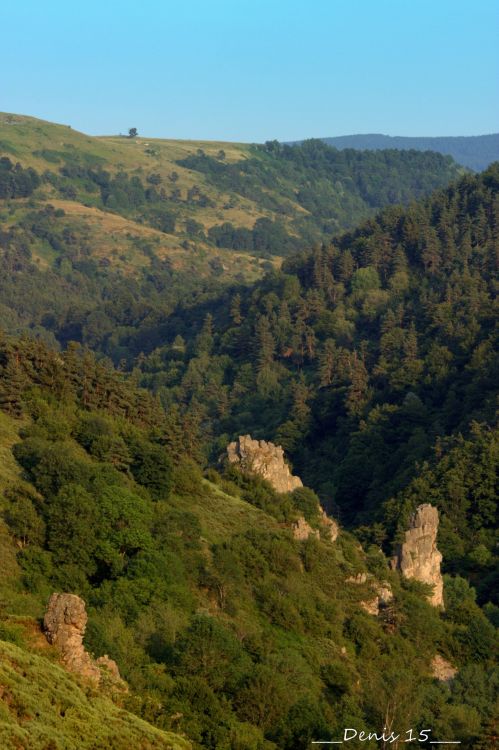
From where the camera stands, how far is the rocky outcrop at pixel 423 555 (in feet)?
199

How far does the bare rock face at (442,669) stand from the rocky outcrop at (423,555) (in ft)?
16.7

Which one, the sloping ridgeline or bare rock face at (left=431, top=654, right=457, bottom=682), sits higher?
the sloping ridgeline

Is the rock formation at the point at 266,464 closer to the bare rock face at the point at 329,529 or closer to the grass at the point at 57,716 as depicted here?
the bare rock face at the point at 329,529

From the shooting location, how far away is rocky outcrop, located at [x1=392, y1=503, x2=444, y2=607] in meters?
60.6

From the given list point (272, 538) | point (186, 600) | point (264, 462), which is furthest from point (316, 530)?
point (186, 600)

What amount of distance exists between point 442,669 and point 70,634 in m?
24.8

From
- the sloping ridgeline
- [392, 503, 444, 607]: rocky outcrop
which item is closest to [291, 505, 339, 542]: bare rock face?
[392, 503, 444, 607]: rocky outcrop

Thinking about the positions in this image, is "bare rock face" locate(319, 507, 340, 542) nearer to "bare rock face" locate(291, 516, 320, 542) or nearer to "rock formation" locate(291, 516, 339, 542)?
"rock formation" locate(291, 516, 339, 542)

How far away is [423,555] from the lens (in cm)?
6144

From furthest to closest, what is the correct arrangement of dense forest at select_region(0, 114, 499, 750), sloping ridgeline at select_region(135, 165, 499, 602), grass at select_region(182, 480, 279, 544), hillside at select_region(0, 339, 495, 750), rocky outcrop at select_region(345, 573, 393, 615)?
sloping ridgeline at select_region(135, 165, 499, 602) < grass at select_region(182, 480, 279, 544) < rocky outcrop at select_region(345, 573, 393, 615) < dense forest at select_region(0, 114, 499, 750) < hillside at select_region(0, 339, 495, 750)

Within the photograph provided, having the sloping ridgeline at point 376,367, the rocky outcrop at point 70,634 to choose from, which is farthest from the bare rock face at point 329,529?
the rocky outcrop at point 70,634

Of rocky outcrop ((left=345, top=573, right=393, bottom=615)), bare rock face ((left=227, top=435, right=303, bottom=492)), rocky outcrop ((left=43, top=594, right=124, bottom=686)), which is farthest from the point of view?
bare rock face ((left=227, top=435, right=303, bottom=492))

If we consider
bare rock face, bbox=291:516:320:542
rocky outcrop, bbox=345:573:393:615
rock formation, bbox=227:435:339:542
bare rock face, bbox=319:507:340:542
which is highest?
rock formation, bbox=227:435:339:542

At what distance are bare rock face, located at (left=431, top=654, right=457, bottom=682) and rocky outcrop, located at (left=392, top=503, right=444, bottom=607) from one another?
508 cm
